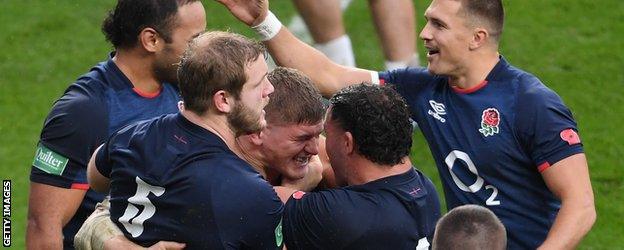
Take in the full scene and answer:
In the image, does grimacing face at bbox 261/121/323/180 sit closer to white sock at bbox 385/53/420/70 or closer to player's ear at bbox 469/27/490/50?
player's ear at bbox 469/27/490/50

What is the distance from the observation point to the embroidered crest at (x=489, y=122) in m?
5.29

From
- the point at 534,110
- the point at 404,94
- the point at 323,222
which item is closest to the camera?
the point at 323,222

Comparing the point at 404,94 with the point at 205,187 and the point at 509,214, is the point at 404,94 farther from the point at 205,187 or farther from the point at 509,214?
the point at 205,187

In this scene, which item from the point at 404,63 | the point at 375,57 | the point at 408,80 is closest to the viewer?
the point at 408,80

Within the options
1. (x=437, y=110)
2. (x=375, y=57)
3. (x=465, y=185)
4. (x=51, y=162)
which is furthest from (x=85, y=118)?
(x=375, y=57)

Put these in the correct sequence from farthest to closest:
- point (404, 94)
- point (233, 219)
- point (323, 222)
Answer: point (404, 94) → point (323, 222) → point (233, 219)

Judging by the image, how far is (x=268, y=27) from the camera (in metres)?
5.37

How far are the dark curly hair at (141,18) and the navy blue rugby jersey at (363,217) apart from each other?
1.09 meters

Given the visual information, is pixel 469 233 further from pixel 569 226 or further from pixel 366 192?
pixel 569 226

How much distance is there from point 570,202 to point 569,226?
0.09 metres

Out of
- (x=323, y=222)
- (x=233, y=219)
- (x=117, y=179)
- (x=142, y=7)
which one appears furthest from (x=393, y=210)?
(x=142, y=7)

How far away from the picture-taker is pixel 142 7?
5336mm

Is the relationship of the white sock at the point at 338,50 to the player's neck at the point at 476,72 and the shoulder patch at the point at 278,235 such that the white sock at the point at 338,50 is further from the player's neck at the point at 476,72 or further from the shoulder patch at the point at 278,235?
the shoulder patch at the point at 278,235

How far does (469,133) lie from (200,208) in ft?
5.37
